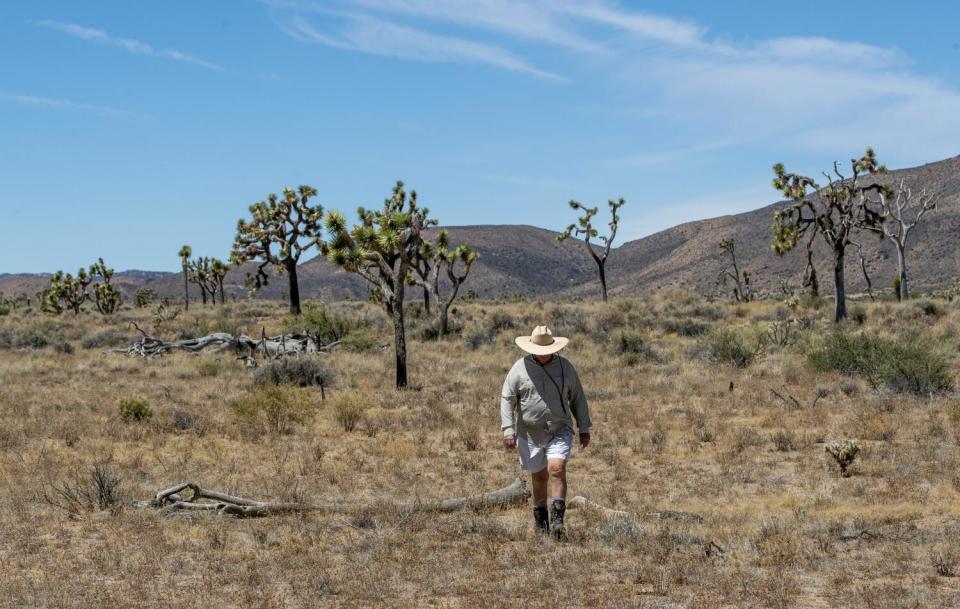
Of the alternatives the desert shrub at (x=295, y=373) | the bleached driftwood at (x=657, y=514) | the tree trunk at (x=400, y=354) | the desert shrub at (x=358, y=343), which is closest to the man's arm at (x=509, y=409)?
the bleached driftwood at (x=657, y=514)

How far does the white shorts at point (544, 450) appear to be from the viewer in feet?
26.1

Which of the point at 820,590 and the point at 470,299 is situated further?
the point at 470,299

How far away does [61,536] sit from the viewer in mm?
8352

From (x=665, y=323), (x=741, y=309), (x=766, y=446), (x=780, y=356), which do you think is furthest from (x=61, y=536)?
(x=741, y=309)

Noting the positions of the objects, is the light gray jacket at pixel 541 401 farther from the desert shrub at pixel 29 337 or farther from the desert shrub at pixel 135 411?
the desert shrub at pixel 29 337

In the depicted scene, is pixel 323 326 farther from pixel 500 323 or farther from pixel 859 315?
pixel 859 315

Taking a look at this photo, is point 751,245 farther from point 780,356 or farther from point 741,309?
point 780,356

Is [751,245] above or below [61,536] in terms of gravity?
above

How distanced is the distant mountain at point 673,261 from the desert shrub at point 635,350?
159 ft

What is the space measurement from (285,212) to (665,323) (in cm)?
1947

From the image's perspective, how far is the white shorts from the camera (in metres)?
7.94

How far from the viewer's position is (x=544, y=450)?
802 cm

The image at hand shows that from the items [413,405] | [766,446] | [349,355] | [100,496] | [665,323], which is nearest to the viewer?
[100,496]

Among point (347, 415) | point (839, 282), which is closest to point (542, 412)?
point (347, 415)
